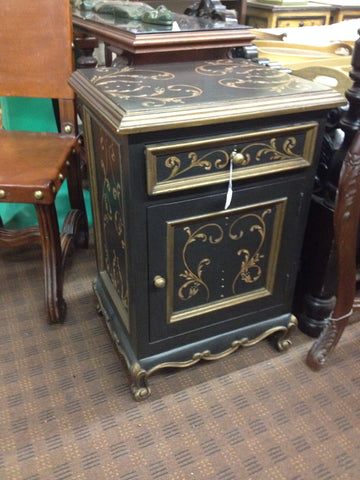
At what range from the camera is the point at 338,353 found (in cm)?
132

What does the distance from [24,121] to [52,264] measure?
2.71ft

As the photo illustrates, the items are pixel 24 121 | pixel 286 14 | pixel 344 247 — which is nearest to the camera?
pixel 344 247

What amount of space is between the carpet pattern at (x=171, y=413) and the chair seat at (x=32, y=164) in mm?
451

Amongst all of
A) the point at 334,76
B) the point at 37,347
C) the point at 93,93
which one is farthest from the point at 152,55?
the point at 37,347

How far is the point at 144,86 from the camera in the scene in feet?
3.14

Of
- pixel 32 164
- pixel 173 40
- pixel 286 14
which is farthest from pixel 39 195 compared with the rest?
pixel 286 14

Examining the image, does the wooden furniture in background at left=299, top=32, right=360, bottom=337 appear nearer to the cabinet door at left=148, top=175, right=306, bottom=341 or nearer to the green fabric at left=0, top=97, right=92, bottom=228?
the cabinet door at left=148, top=175, right=306, bottom=341

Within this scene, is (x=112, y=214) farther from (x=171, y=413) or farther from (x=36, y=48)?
(x=36, y=48)

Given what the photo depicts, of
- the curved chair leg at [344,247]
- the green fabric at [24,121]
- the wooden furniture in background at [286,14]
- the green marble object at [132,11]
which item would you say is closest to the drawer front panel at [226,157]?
the curved chair leg at [344,247]

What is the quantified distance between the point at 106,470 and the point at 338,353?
73 centimetres

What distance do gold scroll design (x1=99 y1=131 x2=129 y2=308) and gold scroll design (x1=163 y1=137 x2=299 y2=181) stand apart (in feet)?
0.48

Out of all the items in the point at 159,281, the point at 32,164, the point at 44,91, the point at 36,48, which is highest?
the point at 36,48

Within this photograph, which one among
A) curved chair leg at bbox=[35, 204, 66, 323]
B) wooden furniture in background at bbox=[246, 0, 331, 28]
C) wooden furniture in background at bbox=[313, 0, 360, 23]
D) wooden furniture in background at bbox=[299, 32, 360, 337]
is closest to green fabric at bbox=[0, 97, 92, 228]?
curved chair leg at bbox=[35, 204, 66, 323]

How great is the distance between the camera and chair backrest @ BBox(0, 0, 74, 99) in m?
1.37
